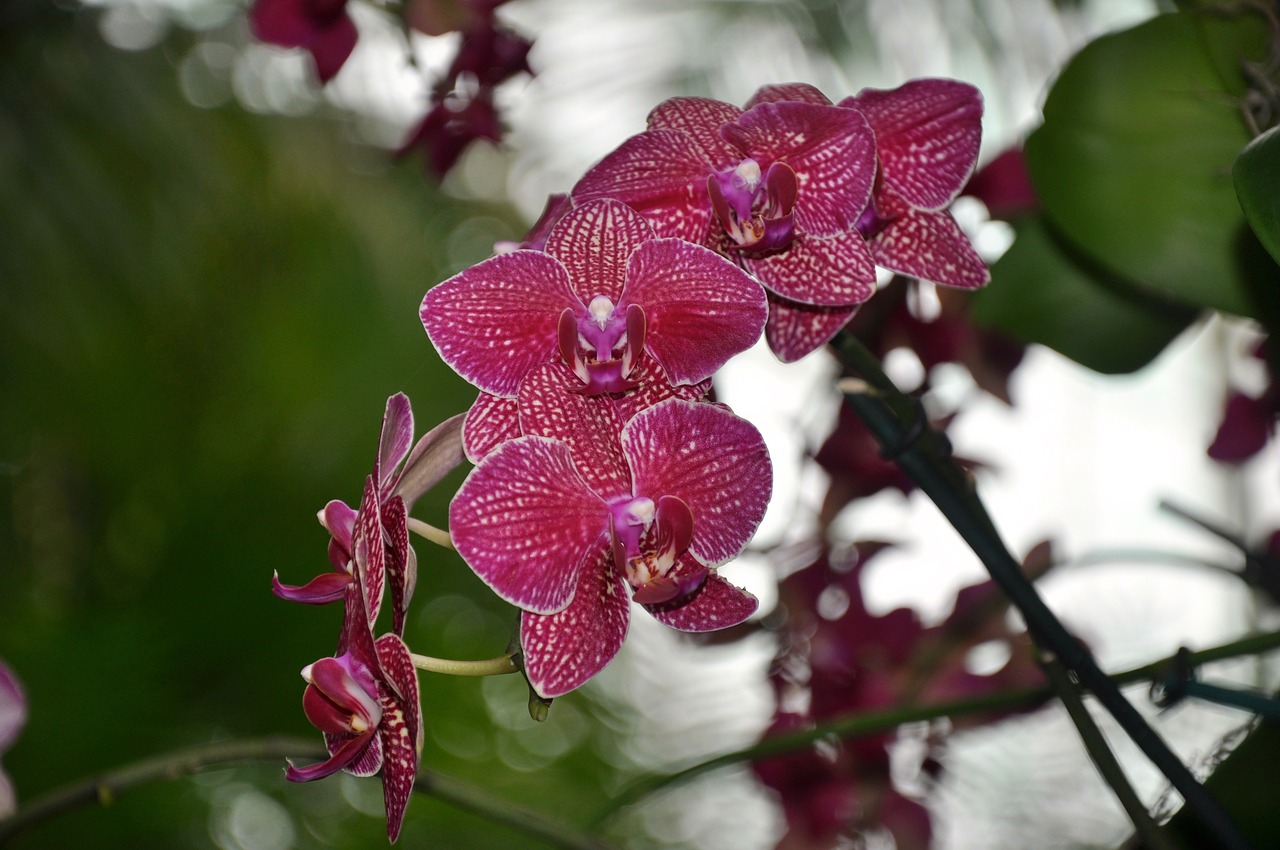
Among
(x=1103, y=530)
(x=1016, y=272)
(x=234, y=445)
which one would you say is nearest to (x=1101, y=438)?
(x=1103, y=530)

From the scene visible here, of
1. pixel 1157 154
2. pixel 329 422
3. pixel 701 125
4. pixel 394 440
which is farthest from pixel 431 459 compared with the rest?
pixel 329 422

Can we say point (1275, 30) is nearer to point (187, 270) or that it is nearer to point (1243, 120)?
point (1243, 120)

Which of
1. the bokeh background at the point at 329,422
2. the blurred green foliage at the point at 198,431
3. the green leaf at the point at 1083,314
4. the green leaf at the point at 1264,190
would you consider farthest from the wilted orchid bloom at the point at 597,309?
the blurred green foliage at the point at 198,431

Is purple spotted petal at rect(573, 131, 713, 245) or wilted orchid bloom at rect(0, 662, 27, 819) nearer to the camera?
purple spotted petal at rect(573, 131, 713, 245)

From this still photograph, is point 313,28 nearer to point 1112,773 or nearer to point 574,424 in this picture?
point 574,424

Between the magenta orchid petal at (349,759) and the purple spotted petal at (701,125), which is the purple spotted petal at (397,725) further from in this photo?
the purple spotted petal at (701,125)

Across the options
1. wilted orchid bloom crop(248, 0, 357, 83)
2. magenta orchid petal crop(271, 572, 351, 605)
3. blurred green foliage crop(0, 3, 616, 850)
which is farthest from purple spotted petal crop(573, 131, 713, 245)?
blurred green foliage crop(0, 3, 616, 850)

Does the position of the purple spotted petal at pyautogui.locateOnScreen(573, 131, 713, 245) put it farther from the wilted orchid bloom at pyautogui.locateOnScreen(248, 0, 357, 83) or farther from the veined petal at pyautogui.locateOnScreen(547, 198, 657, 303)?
the wilted orchid bloom at pyautogui.locateOnScreen(248, 0, 357, 83)
